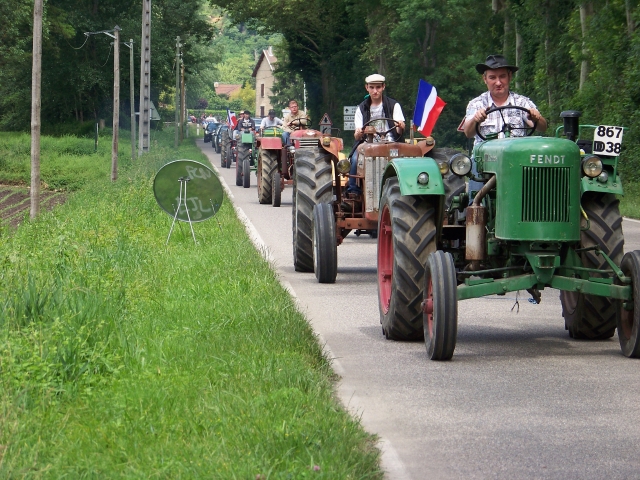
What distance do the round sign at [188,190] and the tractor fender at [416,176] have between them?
239 inches

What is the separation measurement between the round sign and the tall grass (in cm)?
299

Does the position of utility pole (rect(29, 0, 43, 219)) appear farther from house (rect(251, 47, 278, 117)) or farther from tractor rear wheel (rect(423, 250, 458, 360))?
house (rect(251, 47, 278, 117))

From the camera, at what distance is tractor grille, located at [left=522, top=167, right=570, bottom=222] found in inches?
348

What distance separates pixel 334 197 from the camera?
14016 mm

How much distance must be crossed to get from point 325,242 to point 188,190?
338cm


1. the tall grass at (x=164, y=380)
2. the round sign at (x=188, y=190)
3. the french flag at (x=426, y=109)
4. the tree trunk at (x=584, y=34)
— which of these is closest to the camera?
the tall grass at (x=164, y=380)

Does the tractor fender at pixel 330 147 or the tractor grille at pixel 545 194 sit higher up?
the tractor fender at pixel 330 147

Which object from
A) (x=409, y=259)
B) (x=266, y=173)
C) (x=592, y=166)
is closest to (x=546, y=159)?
(x=592, y=166)

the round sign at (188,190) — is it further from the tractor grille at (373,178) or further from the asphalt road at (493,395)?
the asphalt road at (493,395)

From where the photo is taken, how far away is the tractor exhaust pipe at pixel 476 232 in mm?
9305

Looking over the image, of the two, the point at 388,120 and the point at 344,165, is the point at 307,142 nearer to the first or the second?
the point at 388,120

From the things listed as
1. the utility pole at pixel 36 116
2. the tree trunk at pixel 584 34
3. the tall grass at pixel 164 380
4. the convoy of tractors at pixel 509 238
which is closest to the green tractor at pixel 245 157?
the utility pole at pixel 36 116

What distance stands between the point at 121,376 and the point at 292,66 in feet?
223

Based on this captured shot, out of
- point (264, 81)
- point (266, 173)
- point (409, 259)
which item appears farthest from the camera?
point (264, 81)
